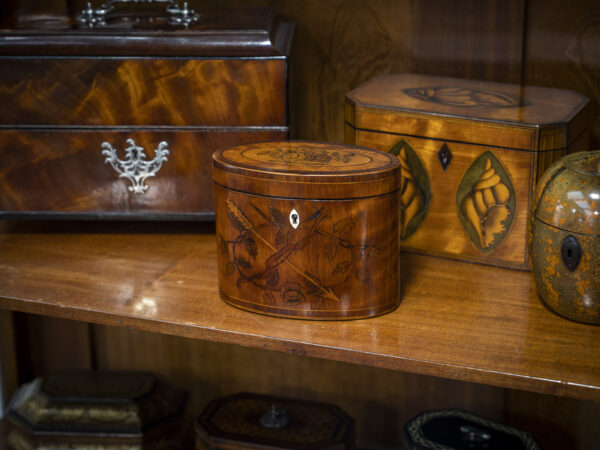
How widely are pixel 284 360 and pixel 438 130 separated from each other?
2.01 feet

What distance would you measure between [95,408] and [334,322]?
A: 0.57 metres

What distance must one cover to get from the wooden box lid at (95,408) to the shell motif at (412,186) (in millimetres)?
549

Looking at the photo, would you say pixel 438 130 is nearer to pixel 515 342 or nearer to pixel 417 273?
pixel 417 273

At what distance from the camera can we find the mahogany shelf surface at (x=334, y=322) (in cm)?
77

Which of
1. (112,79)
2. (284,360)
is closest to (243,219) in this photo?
(112,79)

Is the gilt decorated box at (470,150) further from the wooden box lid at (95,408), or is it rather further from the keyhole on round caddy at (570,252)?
the wooden box lid at (95,408)

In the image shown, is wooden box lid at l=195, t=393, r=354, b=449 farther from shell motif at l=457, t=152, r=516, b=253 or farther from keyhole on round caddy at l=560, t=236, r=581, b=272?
keyhole on round caddy at l=560, t=236, r=581, b=272

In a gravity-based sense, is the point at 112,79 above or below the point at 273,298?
above

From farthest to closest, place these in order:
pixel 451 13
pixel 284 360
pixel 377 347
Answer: pixel 284 360
pixel 451 13
pixel 377 347

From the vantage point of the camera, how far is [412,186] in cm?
99

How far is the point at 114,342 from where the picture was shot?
58.1 inches

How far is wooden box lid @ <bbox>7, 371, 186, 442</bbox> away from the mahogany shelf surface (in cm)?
30

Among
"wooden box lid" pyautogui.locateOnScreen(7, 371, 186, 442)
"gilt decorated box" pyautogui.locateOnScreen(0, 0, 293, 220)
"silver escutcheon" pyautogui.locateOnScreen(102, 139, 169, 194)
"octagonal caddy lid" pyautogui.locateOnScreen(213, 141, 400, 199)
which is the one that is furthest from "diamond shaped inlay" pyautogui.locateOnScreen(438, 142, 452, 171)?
"wooden box lid" pyautogui.locateOnScreen(7, 371, 186, 442)

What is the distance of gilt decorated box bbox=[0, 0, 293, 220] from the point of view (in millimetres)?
1008
